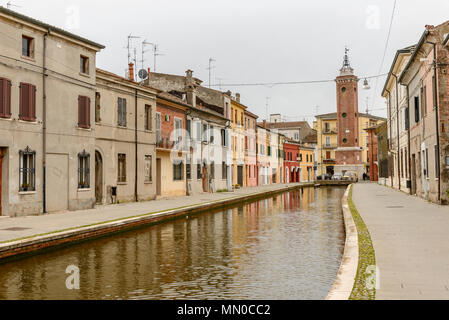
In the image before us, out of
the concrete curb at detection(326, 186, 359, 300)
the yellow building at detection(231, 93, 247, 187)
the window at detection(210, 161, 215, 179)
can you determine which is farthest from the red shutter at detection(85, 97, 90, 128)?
the yellow building at detection(231, 93, 247, 187)

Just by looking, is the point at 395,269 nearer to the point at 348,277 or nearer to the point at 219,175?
the point at 348,277

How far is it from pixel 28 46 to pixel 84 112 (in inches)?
147

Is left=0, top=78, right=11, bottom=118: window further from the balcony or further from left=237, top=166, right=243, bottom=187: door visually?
the balcony

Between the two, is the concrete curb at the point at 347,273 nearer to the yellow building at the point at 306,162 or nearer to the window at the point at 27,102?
the window at the point at 27,102

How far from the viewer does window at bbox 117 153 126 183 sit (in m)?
23.7

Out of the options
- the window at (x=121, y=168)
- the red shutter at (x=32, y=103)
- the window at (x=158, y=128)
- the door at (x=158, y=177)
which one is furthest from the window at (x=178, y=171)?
the red shutter at (x=32, y=103)

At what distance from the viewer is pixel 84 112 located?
20141 millimetres

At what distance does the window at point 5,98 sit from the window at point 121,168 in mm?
8058

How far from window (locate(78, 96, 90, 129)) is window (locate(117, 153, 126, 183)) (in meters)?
3.81

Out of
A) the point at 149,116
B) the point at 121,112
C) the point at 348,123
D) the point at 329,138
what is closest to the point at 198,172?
the point at 149,116

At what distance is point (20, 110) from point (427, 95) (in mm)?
17507

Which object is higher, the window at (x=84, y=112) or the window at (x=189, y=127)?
the window at (x=189, y=127)

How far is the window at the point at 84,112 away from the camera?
19.9 m

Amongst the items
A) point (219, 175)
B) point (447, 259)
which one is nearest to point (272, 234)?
point (447, 259)
